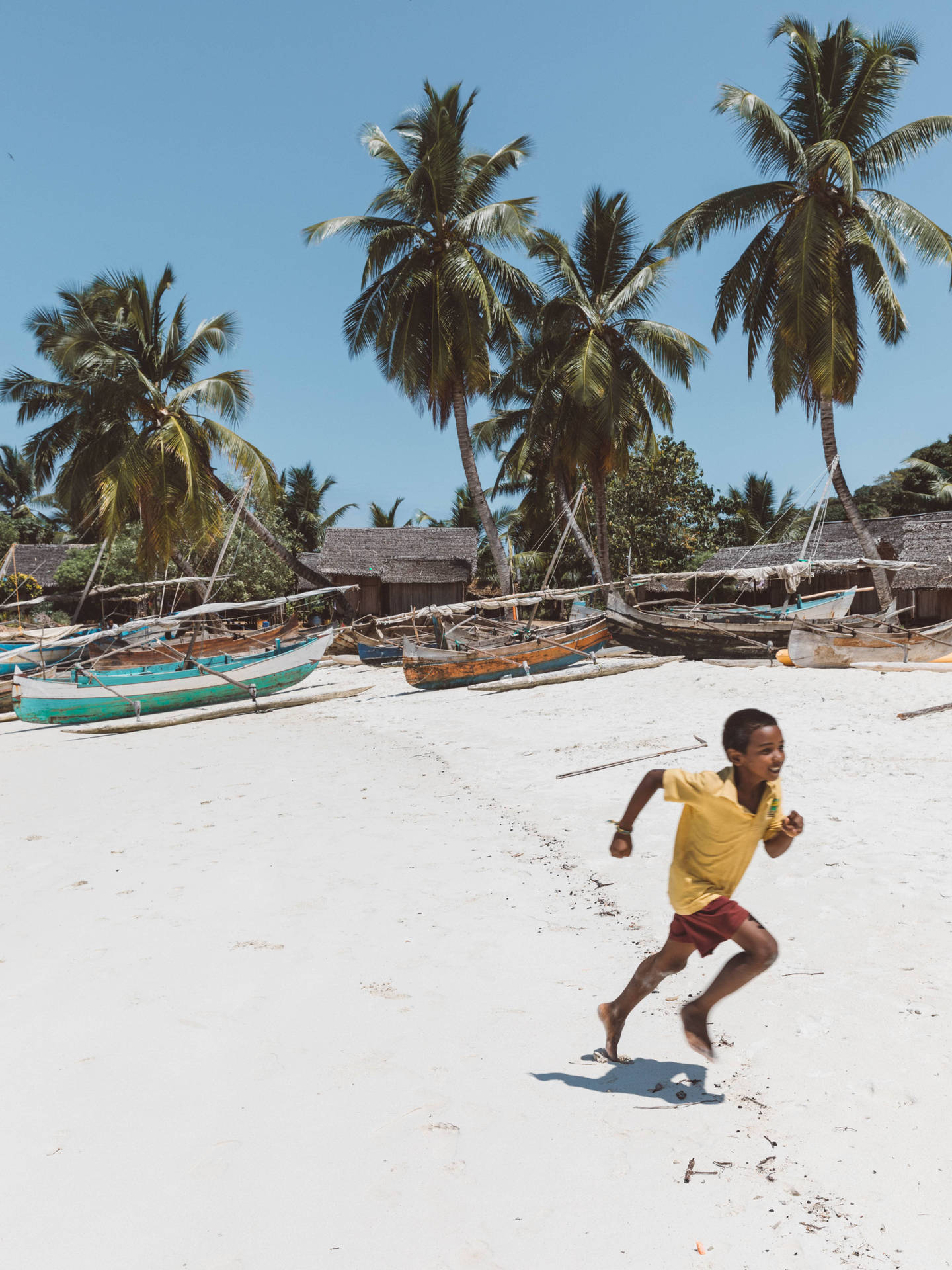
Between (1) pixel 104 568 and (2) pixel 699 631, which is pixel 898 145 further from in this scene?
(1) pixel 104 568

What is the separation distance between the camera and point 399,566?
94.3ft

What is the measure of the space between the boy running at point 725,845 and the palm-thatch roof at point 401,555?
25.8m

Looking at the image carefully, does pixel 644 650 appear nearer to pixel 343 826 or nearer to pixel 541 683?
pixel 541 683

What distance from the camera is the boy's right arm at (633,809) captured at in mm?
2996

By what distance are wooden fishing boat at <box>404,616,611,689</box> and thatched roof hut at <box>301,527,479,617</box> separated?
1123 cm

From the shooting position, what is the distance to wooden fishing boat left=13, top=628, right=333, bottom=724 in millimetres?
15086

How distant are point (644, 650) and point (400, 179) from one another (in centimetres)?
1409

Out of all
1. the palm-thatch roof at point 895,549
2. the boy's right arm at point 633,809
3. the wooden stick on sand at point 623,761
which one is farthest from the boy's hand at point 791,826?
the palm-thatch roof at point 895,549

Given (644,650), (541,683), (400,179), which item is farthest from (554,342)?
(541,683)

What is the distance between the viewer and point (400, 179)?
21969mm

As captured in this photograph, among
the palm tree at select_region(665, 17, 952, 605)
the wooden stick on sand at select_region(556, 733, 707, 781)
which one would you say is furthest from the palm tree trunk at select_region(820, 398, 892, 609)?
the wooden stick on sand at select_region(556, 733, 707, 781)

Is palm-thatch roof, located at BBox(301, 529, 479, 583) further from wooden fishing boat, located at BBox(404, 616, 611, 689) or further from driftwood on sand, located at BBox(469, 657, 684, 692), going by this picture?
driftwood on sand, located at BBox(469, 657, 684, 692)

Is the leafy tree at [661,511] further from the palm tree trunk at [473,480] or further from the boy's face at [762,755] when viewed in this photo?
the boy's face at [762,755]

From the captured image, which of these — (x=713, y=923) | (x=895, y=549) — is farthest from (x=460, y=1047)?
(x=895, y=549)
